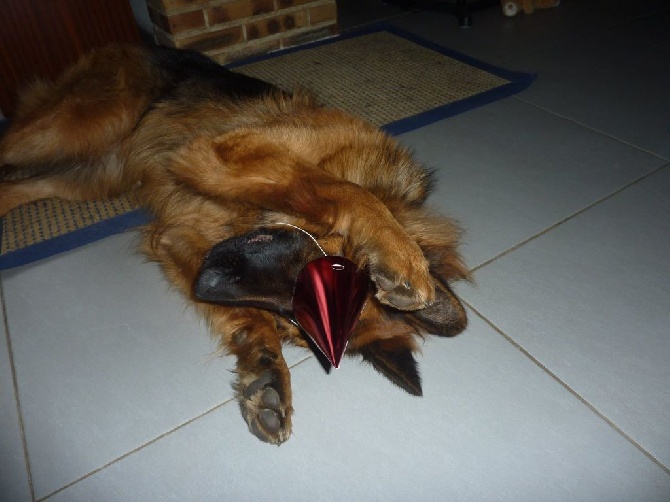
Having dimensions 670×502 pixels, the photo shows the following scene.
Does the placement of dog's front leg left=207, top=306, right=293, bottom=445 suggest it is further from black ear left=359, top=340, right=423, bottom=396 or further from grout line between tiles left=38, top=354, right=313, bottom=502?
black ear left=359, top=340, right=423, bottom=396

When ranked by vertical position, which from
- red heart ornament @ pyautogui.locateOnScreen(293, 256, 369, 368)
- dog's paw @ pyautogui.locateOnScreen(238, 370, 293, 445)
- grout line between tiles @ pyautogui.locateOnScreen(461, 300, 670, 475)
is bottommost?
grout line between tiles @ pyautogui.locateOnScreen(461, 300, 670, 475)

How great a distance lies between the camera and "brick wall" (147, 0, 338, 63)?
3.38m

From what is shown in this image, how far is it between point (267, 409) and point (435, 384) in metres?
0.57

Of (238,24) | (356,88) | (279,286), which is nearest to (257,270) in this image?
(279,286)

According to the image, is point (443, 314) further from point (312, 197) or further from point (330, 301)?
point (312, 197)

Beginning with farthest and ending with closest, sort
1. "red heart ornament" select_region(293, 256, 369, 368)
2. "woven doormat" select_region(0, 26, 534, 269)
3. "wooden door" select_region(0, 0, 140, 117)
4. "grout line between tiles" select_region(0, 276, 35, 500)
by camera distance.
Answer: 1. "wooden door" select_region(0, 0, 140, 117)
2. "woven doormat" select_region(0, 26, 534, 269)
3. "grout line between tiles" select_region(0, 276, 35, 500)
4. "red heart ornament" select_region(293, 256, 369, 368)

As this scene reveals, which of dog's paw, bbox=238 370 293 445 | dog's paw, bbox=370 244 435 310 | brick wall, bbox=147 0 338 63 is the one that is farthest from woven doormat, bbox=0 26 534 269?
dog's paw, bbox=370 244 435 310

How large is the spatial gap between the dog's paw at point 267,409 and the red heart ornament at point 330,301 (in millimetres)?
278

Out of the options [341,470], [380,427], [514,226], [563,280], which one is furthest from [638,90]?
[341,470]

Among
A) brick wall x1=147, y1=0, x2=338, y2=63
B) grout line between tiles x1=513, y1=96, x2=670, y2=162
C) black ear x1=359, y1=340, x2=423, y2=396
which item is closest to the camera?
black ear x1=359, y1=340, x2=423, y2=396

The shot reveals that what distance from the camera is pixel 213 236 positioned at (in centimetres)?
184

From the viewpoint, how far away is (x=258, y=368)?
5.02ft

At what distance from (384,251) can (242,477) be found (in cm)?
79

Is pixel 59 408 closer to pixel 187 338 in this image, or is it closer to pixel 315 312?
pixel 187 338
